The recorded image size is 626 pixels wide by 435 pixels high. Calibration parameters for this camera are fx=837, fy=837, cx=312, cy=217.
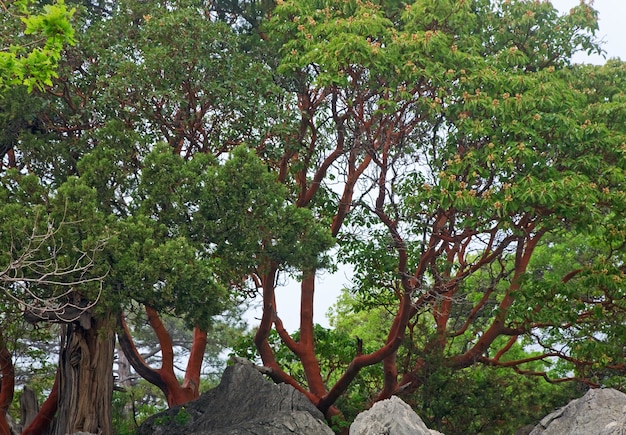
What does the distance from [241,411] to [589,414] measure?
6.06m

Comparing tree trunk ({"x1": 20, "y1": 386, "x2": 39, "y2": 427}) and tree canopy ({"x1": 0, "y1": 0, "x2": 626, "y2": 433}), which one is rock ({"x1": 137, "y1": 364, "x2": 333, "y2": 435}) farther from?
tree trunk ({"x1": 20, "y1": 386, "x2": 39, "y2": 427})

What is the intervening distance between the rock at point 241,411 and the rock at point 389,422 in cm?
256

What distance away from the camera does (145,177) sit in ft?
44.5

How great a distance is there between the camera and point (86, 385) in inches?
593

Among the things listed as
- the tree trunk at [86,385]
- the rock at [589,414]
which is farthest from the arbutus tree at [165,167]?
the rock at [589,414]

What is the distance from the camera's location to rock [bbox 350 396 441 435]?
10.9 m

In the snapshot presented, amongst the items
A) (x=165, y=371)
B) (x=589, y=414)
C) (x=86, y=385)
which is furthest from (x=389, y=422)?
(x=165, y=371)

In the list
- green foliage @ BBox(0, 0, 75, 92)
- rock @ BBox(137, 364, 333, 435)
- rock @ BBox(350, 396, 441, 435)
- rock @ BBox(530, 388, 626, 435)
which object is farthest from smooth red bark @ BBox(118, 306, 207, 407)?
green foliage @ BBox(0, 0, 75, 92)

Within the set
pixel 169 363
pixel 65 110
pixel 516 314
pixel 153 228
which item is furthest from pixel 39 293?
pixel 516 314

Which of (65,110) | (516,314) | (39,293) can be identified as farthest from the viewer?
(516,314)

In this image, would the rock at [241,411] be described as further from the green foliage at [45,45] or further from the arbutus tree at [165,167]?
the green foliage at [45,45]

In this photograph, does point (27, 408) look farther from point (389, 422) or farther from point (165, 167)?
point (389, 422)

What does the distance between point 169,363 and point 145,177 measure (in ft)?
19.0

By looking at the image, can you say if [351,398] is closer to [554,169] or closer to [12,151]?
[554,169]
